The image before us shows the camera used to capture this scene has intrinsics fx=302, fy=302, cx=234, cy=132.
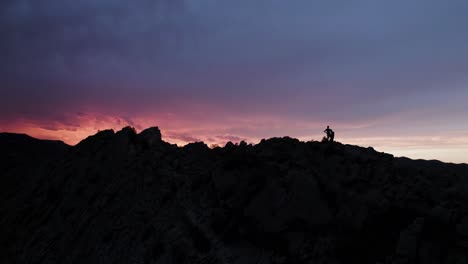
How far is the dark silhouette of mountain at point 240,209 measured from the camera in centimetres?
1689

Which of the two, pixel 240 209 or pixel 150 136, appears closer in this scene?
pixel 240 209

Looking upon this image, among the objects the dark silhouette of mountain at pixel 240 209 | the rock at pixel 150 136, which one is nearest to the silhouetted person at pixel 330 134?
the dark silhouette of mountain at pixel 240 209

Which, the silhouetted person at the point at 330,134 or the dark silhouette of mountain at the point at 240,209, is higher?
the silhouetted person at the point at 330,134

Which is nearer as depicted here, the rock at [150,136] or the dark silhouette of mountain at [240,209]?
the dark silhouette of mountain at [240,209]

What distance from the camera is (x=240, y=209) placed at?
20.3m

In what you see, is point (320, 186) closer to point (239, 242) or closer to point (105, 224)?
point (239, 242)

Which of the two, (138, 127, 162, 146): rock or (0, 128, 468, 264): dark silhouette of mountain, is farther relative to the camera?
(138, 127, 162, 146): rock

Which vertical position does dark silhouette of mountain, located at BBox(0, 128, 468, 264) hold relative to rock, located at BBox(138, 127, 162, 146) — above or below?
below

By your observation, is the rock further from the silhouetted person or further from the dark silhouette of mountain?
the silhouetted person

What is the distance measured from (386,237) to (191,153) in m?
16.2

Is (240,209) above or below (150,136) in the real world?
below

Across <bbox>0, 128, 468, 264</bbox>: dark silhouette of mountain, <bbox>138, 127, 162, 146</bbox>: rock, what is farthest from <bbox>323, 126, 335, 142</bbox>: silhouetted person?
<bbox>138, 127, 162, 146</bbox>: rock

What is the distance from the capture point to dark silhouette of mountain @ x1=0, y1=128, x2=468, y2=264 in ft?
55.4

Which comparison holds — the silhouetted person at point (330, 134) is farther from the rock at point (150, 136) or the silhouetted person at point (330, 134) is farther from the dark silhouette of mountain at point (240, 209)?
the rock at point (150, 136)
